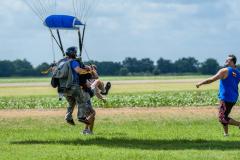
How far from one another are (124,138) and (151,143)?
134cm

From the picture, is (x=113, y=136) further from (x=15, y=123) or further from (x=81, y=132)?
(x=15, y=123)

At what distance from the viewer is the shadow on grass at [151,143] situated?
14445 mm

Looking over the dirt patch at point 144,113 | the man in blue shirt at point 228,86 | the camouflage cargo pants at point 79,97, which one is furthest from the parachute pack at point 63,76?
the dirt patch at point 144,113

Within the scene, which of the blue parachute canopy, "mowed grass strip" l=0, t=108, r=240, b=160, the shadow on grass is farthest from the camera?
the blue parachute canopy

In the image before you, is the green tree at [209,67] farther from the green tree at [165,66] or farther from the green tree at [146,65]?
the green tree at [146,65]

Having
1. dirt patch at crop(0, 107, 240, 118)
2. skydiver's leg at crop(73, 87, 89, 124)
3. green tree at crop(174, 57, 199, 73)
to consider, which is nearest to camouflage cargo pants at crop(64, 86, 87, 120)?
skydiver's leg at crop(73, 87, 89, 124)

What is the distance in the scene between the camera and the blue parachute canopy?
16.7m

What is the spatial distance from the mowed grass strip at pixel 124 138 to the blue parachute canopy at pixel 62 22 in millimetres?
2720

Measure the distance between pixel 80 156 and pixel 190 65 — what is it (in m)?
135

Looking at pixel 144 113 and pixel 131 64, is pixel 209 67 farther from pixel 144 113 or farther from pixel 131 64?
pixel 144 113

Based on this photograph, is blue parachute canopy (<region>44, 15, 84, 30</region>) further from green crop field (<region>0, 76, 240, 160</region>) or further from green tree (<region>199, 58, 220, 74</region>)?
green tree (<region>199, 58, 220, 74</region>)

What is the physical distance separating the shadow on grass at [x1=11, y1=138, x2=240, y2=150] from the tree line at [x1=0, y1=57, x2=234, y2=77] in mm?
117040

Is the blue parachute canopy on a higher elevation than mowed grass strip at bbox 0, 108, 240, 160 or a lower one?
higher

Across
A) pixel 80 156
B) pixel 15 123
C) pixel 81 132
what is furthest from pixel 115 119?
pixel 80 156
